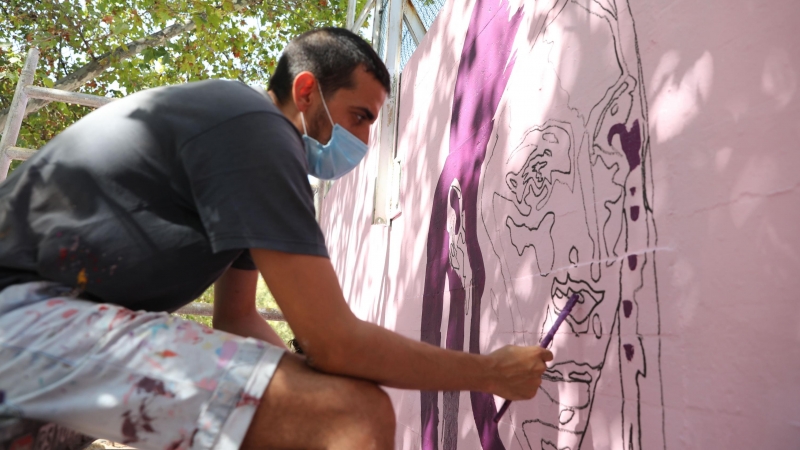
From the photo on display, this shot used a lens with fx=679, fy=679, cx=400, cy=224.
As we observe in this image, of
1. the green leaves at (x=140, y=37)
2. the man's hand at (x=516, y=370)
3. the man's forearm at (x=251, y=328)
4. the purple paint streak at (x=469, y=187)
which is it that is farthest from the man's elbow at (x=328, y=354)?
the green leaves at (x=140, y=37)

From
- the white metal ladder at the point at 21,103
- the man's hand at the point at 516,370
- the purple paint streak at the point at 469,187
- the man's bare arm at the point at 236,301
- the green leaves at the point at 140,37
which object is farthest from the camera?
the green leaves at the point at 140,37

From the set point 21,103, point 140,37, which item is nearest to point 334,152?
point 21,103

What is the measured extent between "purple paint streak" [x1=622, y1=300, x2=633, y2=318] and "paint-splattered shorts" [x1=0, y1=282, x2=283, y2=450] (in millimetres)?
827

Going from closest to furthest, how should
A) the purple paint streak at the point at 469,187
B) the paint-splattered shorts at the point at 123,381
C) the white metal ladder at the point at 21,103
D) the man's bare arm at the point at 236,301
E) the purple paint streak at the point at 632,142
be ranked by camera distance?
the paint-splattered shorts at the point at 123,381
the purple paint streak at the point at 632,142
the man's bare arm at the point at 236,301
the purple paint streak at the point at 469,187
the white metal ladder at the point at 21,103

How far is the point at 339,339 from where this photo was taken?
1292mm

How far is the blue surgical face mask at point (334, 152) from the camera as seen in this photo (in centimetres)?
183

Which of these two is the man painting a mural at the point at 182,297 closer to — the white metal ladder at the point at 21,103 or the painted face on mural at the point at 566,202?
the painted face on mural at the point at 566,202

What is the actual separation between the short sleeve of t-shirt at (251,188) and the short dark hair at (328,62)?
47cm

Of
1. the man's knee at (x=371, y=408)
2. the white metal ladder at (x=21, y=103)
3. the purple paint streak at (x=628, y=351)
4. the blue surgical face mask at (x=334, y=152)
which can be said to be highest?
the white metal ladder at (x=21, y=103)

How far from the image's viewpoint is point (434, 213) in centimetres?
288

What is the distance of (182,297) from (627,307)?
3.31 feet

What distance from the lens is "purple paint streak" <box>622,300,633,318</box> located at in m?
1.55

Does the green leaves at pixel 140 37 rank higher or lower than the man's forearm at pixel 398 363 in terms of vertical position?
higher

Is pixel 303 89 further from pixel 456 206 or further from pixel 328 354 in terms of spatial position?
pixel 456 206
